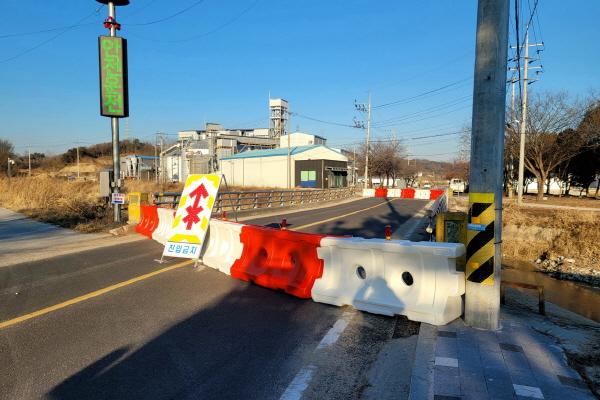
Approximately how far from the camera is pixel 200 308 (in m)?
5.61

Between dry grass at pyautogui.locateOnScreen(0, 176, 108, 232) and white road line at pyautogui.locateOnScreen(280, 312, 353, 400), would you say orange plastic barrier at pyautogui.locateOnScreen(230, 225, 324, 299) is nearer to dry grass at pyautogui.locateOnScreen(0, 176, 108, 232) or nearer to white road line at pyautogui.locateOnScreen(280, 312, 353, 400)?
white road line at pyautogui.locateOnScreen(280, 312, 353, 400)

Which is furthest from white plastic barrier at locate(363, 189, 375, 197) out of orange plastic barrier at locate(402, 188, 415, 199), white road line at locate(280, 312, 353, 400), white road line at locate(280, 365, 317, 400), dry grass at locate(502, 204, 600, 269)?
white road line at locate(280, 365, 317, 400)

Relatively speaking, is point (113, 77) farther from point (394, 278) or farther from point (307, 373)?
point (307, 373)

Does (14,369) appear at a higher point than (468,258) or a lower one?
lower

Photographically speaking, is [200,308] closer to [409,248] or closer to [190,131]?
[409,248]

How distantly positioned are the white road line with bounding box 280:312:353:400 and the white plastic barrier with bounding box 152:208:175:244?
23.6 ft

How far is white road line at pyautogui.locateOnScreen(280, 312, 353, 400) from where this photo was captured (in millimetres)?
3322

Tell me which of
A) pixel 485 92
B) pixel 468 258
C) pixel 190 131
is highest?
pixel 190 131

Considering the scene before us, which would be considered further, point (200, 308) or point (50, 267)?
point (50, 267)

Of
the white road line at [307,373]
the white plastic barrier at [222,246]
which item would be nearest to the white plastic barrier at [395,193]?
the white plastic barrier at [222,246]

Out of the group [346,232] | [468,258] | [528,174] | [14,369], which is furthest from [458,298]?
[528,174]

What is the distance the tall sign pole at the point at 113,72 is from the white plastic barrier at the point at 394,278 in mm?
11534

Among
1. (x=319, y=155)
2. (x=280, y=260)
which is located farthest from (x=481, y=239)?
(x=319, y=155)

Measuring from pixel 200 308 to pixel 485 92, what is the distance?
454 centimetres
